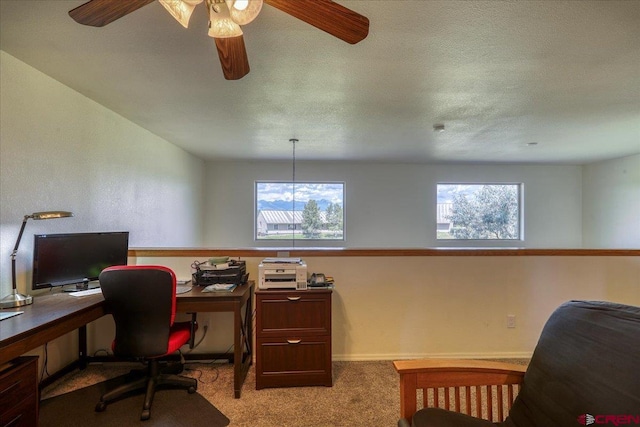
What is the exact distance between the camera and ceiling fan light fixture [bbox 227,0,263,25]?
3.26 feet

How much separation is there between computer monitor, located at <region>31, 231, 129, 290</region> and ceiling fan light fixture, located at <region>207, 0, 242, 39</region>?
1866 mm

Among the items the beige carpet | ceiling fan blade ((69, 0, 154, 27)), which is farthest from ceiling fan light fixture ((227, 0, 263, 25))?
the beige carpet

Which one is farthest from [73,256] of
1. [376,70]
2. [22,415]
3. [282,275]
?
[376,70]

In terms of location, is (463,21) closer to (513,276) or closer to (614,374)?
(614,374)

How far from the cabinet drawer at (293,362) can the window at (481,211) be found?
14.2 ft

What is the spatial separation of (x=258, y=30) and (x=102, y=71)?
1.28 meters

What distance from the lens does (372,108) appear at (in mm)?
2732

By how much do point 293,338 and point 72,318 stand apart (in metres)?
1.39

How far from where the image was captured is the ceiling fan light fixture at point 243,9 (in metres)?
1.00

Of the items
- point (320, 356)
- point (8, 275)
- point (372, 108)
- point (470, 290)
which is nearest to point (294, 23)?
point (372, 108)

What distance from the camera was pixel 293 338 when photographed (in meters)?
2.23

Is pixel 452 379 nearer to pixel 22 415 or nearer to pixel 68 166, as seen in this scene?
pixel 22 415

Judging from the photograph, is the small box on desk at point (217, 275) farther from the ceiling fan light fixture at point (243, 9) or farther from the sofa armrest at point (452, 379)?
the ceiling fan light fixture at point (243, 9)

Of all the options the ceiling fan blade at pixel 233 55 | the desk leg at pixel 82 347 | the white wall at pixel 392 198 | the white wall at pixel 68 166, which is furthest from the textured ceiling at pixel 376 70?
the desk leg at pixel 82 347
